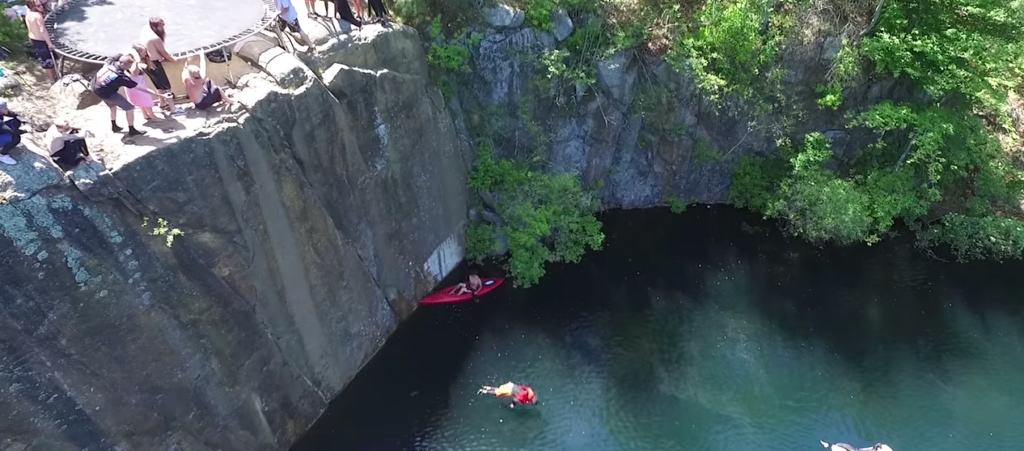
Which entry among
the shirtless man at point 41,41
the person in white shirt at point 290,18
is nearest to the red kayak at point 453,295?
the person in white shirt at point 290,18

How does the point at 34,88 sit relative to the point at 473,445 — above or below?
above

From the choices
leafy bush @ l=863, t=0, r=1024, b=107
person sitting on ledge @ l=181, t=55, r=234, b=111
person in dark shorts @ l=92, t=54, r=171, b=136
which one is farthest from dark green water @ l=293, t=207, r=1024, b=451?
person in dark shorts @ l=92, t=54, r=171, b=136

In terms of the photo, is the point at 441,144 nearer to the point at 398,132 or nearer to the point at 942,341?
the point at 398,132

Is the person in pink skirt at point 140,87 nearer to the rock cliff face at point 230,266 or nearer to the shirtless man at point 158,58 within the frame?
the shirtless man at point 158,58

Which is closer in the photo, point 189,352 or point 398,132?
point 189,352

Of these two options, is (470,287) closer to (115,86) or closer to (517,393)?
(517,393)

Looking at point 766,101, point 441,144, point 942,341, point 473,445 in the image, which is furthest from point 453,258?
point 942,341

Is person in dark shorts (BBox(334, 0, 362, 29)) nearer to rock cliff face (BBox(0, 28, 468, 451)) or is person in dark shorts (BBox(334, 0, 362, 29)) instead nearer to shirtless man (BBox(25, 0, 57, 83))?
rock cliff face (BBox(0, 28, 468, 451))
